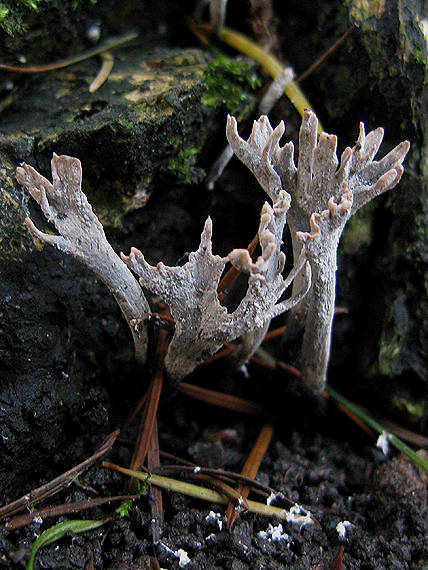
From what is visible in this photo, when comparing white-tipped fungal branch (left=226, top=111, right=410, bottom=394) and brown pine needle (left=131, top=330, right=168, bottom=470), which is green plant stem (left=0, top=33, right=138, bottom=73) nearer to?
white-tipped fungal branch (left=226, top=111, right=410, bottom=394)

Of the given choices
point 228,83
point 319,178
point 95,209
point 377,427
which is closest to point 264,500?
point 377,427

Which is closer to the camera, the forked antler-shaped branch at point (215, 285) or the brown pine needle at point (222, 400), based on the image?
the forked antler-shaped branch at point (215, 285)

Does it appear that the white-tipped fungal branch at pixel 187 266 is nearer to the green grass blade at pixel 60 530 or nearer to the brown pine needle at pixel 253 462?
the brown pine needle at pixel 253 462

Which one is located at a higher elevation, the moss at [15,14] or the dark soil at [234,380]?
the moss at [15,14]

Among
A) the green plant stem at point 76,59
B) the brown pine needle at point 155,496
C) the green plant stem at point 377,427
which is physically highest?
the green plant stem at point 76,59

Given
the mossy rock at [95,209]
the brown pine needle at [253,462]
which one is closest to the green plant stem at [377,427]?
the brown pine needle at [253,462]

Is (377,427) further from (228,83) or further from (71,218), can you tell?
(228,83)

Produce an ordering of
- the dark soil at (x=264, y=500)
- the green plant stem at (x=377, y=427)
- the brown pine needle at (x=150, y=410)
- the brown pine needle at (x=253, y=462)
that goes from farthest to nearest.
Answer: the green plant stem at (x=377, y=427) → the brown pine needle at (x=150, y=410) → the brown pine needle at (x=253, y=462) → the dark soil at (x=264, y=500)

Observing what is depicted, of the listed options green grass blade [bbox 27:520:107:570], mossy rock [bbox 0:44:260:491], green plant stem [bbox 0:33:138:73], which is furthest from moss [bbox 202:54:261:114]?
green grass blade [bbox 27:520:107:570]
